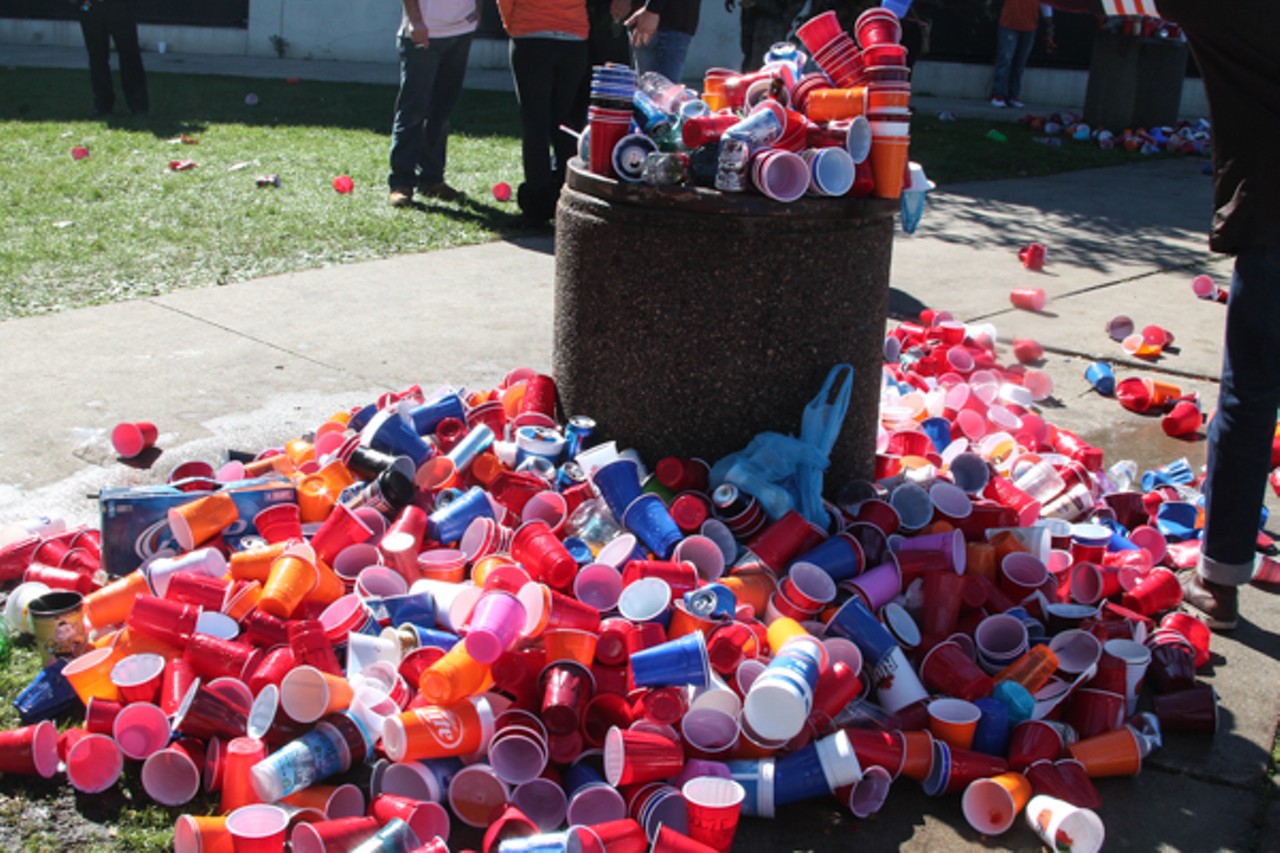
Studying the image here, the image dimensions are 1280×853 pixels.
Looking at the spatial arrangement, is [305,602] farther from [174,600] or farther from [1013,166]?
[1013,166]

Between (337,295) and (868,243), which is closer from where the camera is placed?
(868,243)

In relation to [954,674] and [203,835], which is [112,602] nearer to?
[203,835]

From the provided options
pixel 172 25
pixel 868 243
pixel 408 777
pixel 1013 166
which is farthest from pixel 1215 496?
pixel 172 25

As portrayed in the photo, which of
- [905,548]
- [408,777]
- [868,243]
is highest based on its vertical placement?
[868,243]

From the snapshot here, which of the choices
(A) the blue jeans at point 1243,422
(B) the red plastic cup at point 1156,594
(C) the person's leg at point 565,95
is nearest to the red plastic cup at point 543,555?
(B) the red plastic cup at point 1156,594

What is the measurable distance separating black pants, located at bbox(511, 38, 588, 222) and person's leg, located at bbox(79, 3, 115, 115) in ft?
20.7

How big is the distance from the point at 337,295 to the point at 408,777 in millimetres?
4066

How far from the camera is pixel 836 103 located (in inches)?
141

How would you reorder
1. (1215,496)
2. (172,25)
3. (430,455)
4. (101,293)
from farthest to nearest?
(172,25), (101,293), (430,455), (1215,496)

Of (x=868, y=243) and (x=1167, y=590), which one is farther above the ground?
(x=868, y=243)

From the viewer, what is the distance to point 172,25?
1908 centimetres

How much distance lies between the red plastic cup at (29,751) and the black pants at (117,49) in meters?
10.6

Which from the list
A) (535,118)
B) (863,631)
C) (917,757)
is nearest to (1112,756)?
(917,757)

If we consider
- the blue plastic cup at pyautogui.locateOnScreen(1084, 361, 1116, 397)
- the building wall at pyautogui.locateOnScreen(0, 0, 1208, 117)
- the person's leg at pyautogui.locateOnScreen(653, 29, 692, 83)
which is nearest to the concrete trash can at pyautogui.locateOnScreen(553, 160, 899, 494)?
the blue plastic cup at pyautogui.locateOnScreen(1084, 361, 1116, 397)
